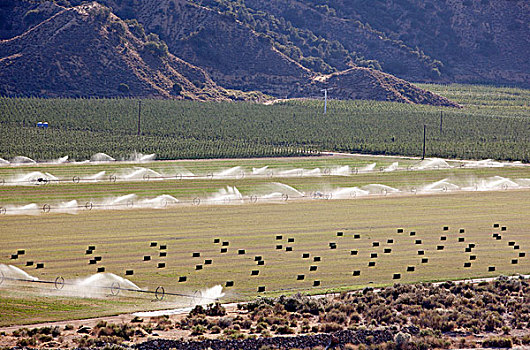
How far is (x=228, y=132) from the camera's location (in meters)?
155

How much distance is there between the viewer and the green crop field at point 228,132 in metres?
127

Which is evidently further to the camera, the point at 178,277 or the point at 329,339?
the point at 178,277

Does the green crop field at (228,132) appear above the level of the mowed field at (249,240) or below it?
above

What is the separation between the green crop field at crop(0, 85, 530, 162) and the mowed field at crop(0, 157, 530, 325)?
26.9m

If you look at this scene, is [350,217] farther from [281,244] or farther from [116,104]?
[116,104]

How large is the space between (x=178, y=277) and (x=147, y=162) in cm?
6220

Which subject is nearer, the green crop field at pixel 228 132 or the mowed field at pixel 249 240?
the mowed field at pixel 249 240

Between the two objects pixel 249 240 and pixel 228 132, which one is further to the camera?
pixel 228 132

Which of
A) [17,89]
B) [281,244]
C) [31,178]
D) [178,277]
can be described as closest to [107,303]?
[178,277]

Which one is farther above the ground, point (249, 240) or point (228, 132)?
point (228, 132)

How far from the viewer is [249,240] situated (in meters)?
66.4

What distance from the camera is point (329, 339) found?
3928 centimetres

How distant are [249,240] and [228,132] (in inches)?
3542

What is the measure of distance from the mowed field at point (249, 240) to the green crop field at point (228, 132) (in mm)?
26928
